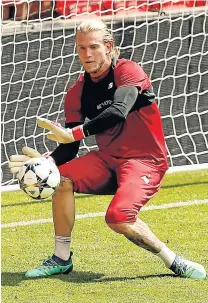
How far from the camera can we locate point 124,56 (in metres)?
9.59

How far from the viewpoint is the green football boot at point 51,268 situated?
549 centimetres

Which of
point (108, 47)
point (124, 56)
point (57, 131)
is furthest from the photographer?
point (124, 56)

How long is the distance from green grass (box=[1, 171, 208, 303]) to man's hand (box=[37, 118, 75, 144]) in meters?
0.80

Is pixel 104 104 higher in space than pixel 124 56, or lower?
higher

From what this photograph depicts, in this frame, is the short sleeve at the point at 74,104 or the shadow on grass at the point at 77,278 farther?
the short sleeve at the point at 74,104

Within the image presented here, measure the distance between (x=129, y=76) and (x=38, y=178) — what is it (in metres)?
0.82

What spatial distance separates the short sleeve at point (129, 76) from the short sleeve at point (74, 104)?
28 centimetres

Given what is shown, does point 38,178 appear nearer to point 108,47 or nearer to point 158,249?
point 158,249

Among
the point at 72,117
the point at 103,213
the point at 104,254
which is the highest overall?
the point at 72,117

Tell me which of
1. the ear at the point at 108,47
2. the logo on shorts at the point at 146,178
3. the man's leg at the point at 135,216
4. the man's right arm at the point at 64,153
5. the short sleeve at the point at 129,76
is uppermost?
the ear at the point at 108,47

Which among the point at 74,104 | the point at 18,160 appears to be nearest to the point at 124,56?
the point at 74,104

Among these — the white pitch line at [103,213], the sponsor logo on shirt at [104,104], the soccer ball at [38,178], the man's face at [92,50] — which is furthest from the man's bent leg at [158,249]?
the white pitch line at [103,213]

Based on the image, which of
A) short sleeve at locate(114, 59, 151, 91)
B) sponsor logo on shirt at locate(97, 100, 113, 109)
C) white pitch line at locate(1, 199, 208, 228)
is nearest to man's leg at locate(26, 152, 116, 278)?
sponsor logo on shirt at locate(97, 100, 113, 109)

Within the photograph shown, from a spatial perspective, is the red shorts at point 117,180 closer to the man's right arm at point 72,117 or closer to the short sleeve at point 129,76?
the man's right arm at point 72,117
